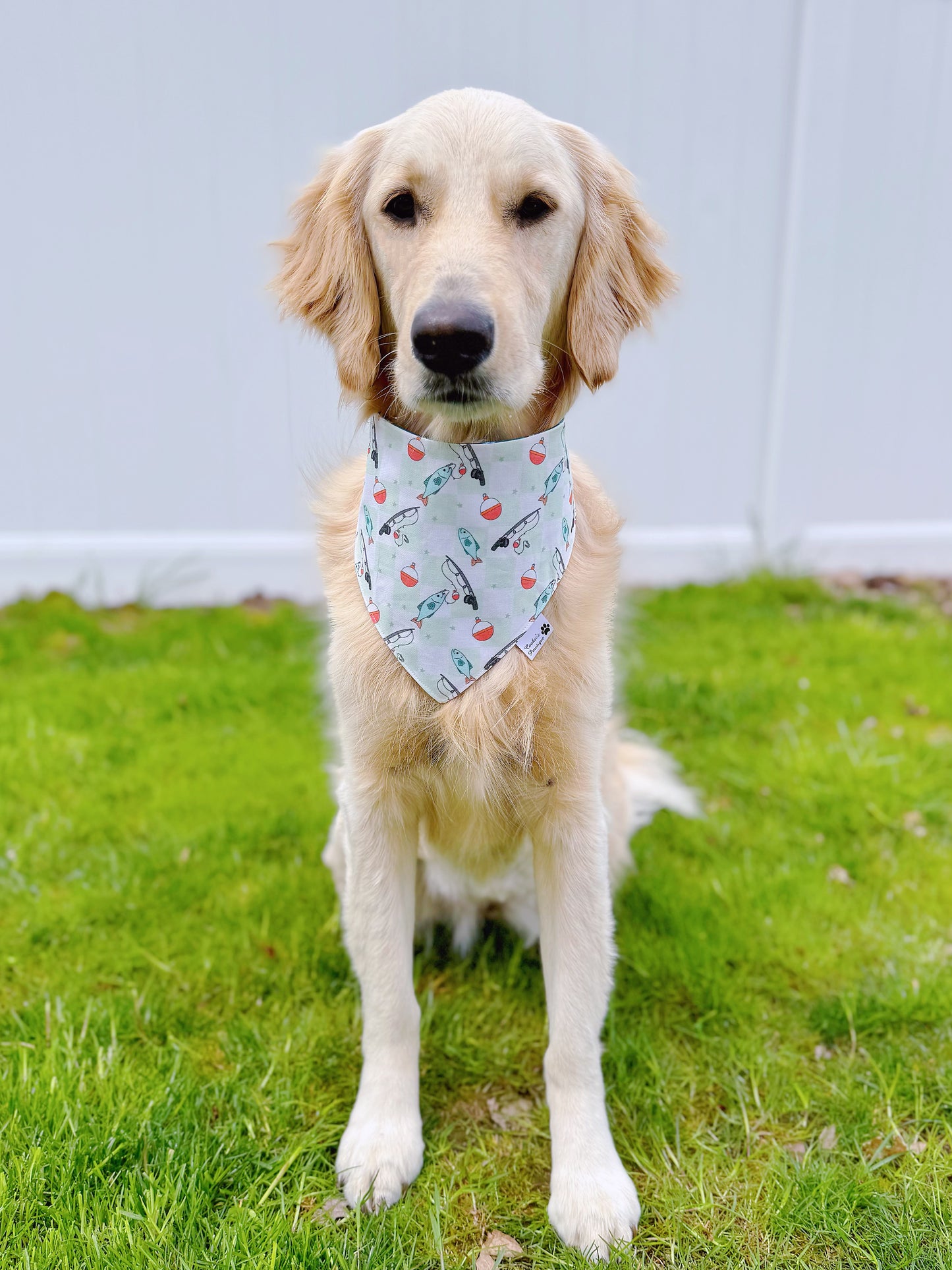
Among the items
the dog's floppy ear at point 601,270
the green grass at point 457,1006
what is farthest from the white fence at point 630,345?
the dog's floppy ear at point 601,270

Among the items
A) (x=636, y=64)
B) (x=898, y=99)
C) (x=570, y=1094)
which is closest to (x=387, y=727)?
(x=570, y=1094)

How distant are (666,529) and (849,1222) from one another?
12.3 ft

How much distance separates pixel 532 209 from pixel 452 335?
0.35 meters

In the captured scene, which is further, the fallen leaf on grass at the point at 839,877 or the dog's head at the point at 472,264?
the fallen leaf on grass at the point at 839,877

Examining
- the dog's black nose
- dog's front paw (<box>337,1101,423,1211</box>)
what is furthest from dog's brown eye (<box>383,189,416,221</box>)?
dog's front paw (<box>337,1101,423,1211</box>)

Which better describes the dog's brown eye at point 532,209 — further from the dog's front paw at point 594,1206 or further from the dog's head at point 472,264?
the dog's front paw at point 594,1206

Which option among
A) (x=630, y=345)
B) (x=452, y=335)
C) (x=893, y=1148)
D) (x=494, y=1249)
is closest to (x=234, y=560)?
(x=630, y=345)

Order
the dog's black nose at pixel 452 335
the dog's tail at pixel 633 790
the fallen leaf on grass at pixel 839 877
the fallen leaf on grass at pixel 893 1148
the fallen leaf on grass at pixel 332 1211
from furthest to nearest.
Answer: the fallen leaf on grass at pixel 839 877 < the dog's tail at pixel 633 790 < the fallen leaf on grass at pixel 893 1148 < the fallen leaf on grass at pixel 332 1211 < the dog's black nose at pixel 452 335

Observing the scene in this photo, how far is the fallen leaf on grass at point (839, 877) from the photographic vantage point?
102 inches

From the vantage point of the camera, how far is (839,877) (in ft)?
8.54

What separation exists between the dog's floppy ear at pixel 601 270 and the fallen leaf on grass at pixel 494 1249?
1.53 m

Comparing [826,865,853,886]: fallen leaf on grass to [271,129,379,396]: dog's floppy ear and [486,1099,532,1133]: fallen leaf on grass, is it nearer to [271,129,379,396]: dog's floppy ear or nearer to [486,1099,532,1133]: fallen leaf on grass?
[486,1099,532,1133]: fallen leaf on grass

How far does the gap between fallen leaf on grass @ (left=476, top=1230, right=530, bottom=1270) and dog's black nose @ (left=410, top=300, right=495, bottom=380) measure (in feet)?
4.84

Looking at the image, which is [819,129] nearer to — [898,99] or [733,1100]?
[898,99]
